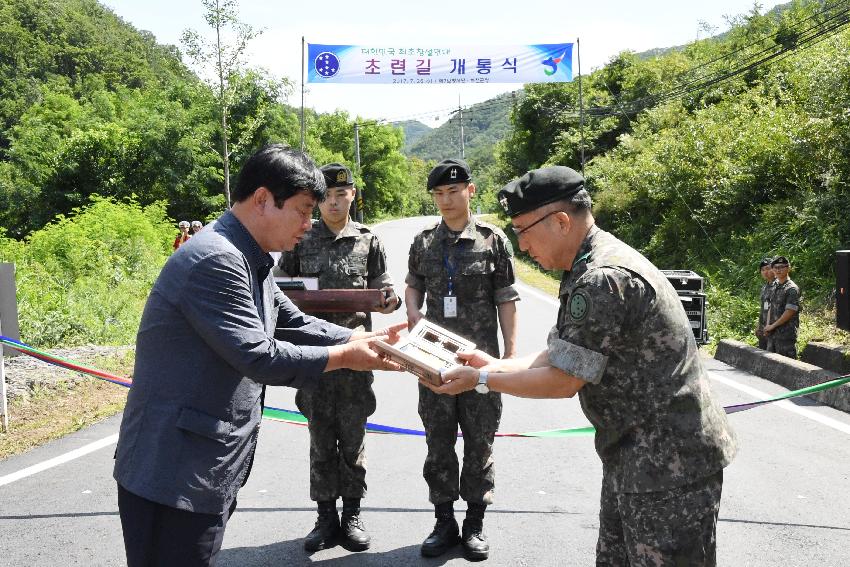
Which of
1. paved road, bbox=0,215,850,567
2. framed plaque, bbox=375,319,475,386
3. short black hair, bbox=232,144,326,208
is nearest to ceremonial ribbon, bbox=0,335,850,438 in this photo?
paved road, bbox=0,215,850,567

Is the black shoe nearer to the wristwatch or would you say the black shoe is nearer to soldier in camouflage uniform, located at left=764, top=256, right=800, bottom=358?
the wristwatch

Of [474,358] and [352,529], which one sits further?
[352,529]

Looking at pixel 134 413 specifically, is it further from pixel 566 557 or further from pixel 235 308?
pixel 566 557

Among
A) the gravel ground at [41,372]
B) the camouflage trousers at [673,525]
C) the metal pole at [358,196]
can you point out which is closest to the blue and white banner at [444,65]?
the metal pole at [358,196]

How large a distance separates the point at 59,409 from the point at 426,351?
5.99 metres

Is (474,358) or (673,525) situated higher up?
(474,358)

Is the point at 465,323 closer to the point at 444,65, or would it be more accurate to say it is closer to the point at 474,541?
the point at 474,541

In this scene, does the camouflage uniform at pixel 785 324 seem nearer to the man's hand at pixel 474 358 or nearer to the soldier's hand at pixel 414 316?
the soldier's hand at pixel 414 316

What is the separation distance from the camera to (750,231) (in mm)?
18359

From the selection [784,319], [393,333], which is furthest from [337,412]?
[784,319]

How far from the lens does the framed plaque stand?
2746 mm

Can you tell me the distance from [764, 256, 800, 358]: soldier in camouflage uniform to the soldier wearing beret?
7.84 metres

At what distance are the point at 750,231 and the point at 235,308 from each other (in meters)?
18.2

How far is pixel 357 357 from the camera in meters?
2.79
